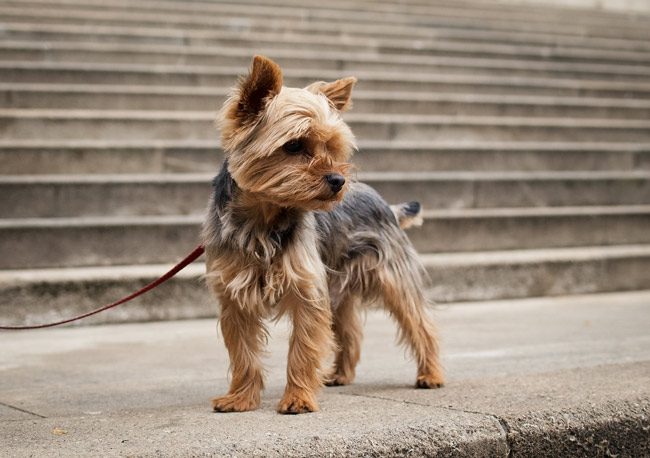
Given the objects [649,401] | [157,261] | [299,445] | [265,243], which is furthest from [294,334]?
[157,261]

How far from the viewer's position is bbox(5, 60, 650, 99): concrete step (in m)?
8.91

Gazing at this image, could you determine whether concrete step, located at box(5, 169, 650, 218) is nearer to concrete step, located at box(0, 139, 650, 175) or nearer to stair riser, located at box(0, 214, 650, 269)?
concrete step, located at box(0, 139, 650, 175)

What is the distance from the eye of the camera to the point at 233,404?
3.78 m

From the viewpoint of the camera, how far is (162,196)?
290 inches

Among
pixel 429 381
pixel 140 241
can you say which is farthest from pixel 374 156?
pixel 429 381

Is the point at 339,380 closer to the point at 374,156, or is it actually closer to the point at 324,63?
the point at 374,156

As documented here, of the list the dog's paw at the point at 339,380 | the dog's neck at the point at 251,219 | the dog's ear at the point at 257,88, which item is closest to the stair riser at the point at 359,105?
the dog's paw at the point at 339,380

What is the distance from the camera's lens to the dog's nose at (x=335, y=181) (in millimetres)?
3570

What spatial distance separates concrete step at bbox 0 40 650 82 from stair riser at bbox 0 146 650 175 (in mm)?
1948

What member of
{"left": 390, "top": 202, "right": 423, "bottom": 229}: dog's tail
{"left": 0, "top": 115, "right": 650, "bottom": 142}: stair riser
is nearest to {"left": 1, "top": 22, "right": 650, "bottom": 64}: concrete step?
{"left": 0, "top": 115, "right": 650, "bottom": 142}: stair riser

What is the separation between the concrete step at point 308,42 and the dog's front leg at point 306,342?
21.9ft

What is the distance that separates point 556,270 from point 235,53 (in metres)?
4.08

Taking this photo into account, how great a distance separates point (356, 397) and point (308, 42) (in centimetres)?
712

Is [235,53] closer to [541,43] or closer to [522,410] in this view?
[541,43]
